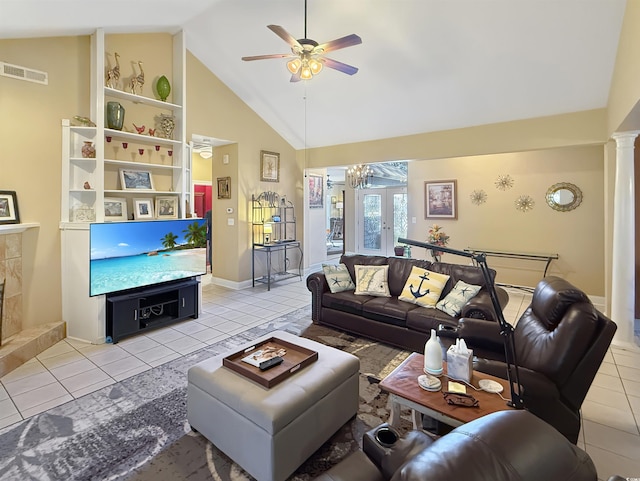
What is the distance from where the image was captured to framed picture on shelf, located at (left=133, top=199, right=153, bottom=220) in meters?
4.20

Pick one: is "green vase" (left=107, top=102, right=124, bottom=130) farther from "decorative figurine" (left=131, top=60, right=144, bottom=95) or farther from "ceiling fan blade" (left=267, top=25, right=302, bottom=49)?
"ceiling fan blade" (left=267, top=25, right=302, bottom=49)

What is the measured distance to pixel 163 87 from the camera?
4.40m

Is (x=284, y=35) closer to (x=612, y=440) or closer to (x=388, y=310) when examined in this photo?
(x=388, y=310)

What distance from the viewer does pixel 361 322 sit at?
369 centimetres

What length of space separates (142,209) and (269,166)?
9.06ft

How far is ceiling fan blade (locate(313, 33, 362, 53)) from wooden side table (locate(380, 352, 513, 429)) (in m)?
2.65

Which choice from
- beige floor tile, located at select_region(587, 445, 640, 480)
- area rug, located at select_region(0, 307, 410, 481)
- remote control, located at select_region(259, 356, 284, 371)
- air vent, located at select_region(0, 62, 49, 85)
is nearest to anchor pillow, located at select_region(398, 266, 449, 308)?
area rug, located at select_region(0, 307, 410, 481)

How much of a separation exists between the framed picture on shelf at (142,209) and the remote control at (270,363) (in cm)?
305

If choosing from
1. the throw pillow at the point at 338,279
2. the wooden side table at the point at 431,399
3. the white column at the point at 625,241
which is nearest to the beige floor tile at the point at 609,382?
the white column at the point at 625,241

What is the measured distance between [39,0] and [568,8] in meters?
4.74

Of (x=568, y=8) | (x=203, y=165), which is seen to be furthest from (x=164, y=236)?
(x=568, y=8)

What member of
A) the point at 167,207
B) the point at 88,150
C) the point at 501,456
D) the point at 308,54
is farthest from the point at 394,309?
the point at 88,150

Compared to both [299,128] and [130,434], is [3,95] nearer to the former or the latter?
[130,434]

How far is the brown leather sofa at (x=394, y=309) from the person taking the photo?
10.4ft
